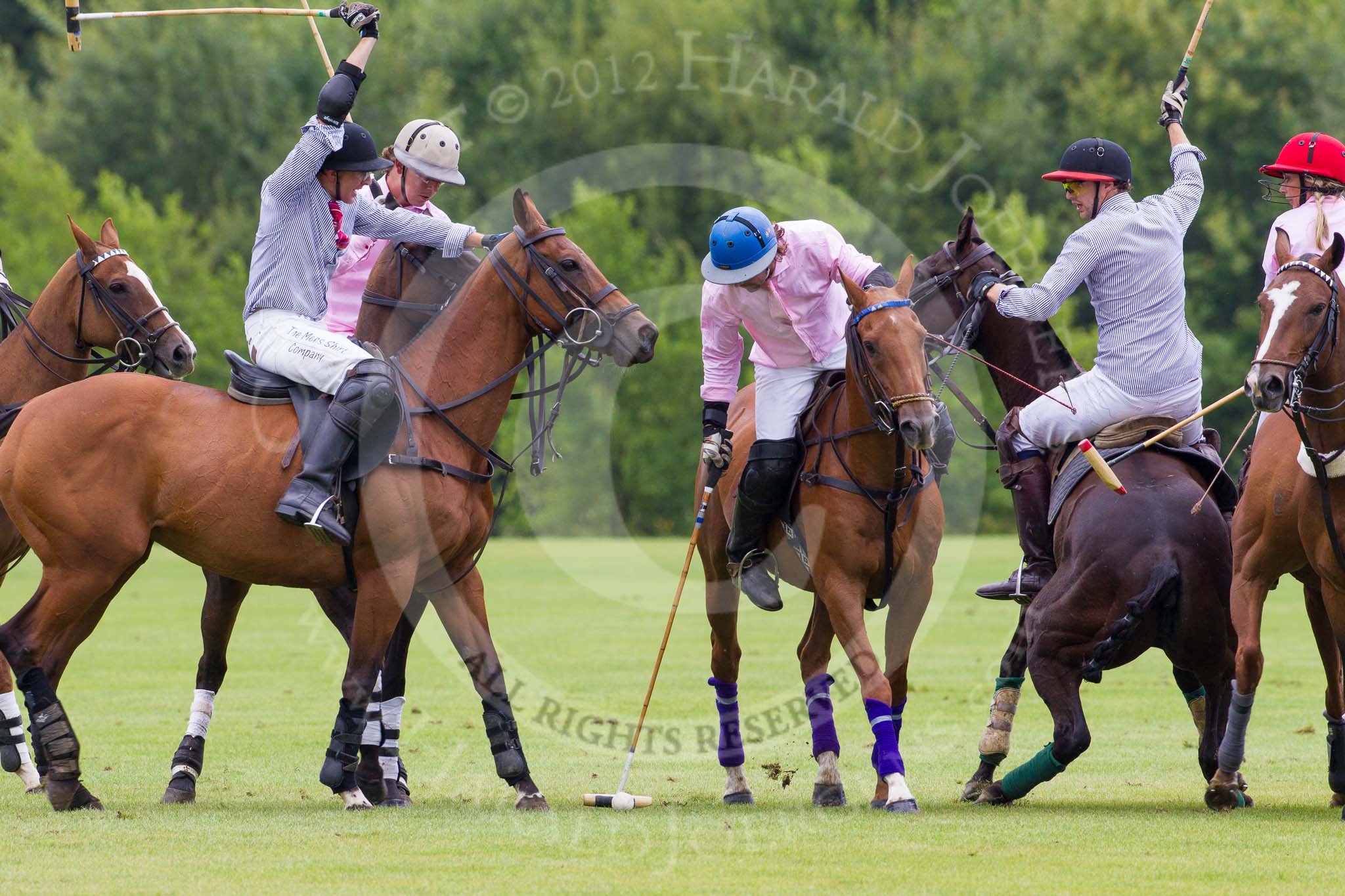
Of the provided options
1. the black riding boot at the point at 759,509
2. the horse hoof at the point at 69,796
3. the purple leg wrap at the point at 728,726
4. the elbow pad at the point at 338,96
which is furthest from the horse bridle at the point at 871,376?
the horse hoof at the point at 69,796

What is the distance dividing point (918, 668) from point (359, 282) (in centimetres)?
771

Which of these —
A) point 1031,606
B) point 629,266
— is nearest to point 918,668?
point 1031,606

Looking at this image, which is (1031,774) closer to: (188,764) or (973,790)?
(973,790)

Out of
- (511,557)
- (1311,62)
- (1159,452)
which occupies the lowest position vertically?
(511,557)

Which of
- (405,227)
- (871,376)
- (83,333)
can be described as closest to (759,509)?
(871,376)

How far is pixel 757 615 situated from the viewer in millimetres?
22891

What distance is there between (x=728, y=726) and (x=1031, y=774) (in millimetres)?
1747

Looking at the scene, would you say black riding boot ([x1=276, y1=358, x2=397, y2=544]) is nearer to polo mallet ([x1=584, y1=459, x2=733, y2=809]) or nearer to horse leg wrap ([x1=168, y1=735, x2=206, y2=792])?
horse leg wrap ([x1=168, y1=735, x2=206, y2=792])

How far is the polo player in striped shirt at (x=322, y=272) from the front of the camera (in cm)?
813

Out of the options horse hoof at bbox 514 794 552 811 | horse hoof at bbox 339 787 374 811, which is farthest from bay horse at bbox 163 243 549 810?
horse hoof at bbox 339 787 374 811

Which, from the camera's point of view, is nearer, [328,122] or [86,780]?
[328,122]

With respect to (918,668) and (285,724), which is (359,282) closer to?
(285,724)

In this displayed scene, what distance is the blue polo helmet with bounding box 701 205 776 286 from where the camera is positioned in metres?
8.61

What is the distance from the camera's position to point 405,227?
8.95 m
